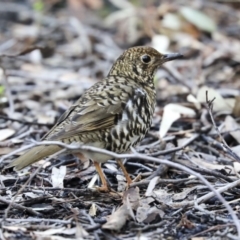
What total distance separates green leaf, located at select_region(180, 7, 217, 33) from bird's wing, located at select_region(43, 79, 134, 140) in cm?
409

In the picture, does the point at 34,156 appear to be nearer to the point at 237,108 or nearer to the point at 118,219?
the point at 118,219

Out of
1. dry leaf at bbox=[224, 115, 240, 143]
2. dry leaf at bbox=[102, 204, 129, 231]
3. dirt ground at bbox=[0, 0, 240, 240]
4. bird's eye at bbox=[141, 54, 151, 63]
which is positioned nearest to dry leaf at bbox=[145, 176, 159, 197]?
dirt ground at bbox=[0, 0, 240, 240]

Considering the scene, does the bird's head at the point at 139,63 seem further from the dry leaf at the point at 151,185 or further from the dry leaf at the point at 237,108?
the dry leaf at the point at 237,108

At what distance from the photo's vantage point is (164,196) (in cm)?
427

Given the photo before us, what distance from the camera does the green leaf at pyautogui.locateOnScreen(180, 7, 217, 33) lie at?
8.48 metres

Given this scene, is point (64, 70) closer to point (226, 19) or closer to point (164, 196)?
point (226, 19)

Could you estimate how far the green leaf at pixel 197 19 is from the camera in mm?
8477

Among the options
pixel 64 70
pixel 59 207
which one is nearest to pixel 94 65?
pixel 64 70

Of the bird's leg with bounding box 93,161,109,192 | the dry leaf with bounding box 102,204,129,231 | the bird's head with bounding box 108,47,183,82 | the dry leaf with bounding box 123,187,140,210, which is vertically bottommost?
the bird's leg with bounding box 93,161,109,192

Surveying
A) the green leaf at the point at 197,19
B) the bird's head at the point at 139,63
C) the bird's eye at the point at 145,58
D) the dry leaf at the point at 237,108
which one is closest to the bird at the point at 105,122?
the bird's head at the point at 139,63

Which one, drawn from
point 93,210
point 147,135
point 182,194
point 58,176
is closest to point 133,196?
point 93,210

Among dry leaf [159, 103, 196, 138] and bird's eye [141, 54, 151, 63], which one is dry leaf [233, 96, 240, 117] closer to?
dry leaf [159, 103, 196, 138]

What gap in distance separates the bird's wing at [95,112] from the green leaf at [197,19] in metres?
4.09

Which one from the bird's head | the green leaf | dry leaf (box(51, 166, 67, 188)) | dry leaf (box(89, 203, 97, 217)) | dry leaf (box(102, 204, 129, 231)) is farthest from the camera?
the green leaf
